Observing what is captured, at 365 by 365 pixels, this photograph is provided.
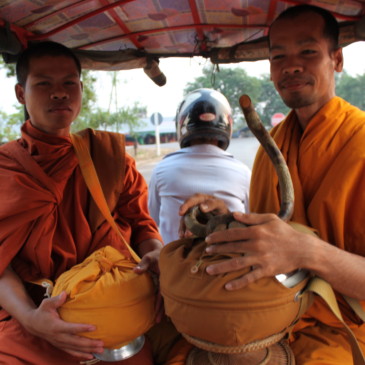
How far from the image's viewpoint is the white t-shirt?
239 centimetres

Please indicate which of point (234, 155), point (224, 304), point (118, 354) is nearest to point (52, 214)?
point (118, 354)

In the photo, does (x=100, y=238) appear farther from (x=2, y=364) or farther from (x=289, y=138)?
(x=289, y=138)

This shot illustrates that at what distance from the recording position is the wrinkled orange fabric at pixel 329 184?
1503 mm

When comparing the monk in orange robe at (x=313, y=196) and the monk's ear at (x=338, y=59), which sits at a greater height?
the monk's ear at (x=338, y=59)

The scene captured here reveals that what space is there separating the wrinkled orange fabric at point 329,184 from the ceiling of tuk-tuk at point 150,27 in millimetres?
789

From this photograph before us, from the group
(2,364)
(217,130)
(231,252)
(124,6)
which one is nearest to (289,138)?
(217,130)

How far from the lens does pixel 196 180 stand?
2404mm

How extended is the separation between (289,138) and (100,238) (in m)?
1.08

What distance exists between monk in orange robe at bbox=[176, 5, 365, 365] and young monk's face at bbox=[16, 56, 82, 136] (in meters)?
1.00

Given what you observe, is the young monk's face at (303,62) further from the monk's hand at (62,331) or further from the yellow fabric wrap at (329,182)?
the monk's hand at (62,331)

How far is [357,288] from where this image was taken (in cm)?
131

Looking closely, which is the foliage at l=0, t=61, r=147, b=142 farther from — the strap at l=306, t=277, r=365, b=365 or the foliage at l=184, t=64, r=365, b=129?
the strap at l=306, t=277, r=365, b=365

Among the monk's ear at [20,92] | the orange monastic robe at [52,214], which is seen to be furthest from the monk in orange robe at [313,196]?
the monk's ear at [20,92]

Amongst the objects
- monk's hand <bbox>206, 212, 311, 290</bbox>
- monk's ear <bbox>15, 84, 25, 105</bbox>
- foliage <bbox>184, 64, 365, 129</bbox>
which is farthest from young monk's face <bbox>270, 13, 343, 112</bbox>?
foliage <bbox>184, 64, 365, 129</bbox>
